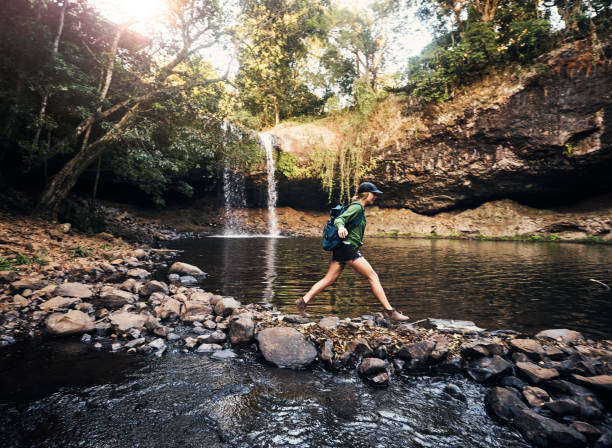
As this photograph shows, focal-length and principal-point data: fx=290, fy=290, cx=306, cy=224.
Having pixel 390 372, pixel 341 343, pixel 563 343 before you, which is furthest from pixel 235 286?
pixel 563 343

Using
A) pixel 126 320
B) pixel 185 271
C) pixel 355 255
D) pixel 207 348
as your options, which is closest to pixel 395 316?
pixel 355 255

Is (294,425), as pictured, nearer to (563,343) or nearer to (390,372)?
(390,372)

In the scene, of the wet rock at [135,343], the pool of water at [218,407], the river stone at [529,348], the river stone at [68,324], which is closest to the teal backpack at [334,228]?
the pool of water at [218,407]

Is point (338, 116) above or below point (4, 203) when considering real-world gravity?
above

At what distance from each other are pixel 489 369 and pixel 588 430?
775mm

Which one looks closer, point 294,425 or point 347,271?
point 294,425

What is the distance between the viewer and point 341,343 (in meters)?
3.12

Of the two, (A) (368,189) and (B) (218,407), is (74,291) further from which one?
(A) (368,189)

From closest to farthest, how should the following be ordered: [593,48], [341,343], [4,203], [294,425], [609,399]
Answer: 1. [294,425]
2. [609,399]
3. [341,343]
4. [4,203]
5. [593,48]

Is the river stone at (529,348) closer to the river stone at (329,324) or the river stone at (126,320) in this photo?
the river stone at (329,324)

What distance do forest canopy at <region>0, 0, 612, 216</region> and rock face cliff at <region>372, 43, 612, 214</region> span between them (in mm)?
1816

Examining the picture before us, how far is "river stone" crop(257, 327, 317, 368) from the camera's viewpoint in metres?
2.89

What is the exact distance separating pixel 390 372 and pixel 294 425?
3.80 feet

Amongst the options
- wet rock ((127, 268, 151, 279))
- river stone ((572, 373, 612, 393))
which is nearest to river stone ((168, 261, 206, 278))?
wet rock ((127, 268, 151, 279))
